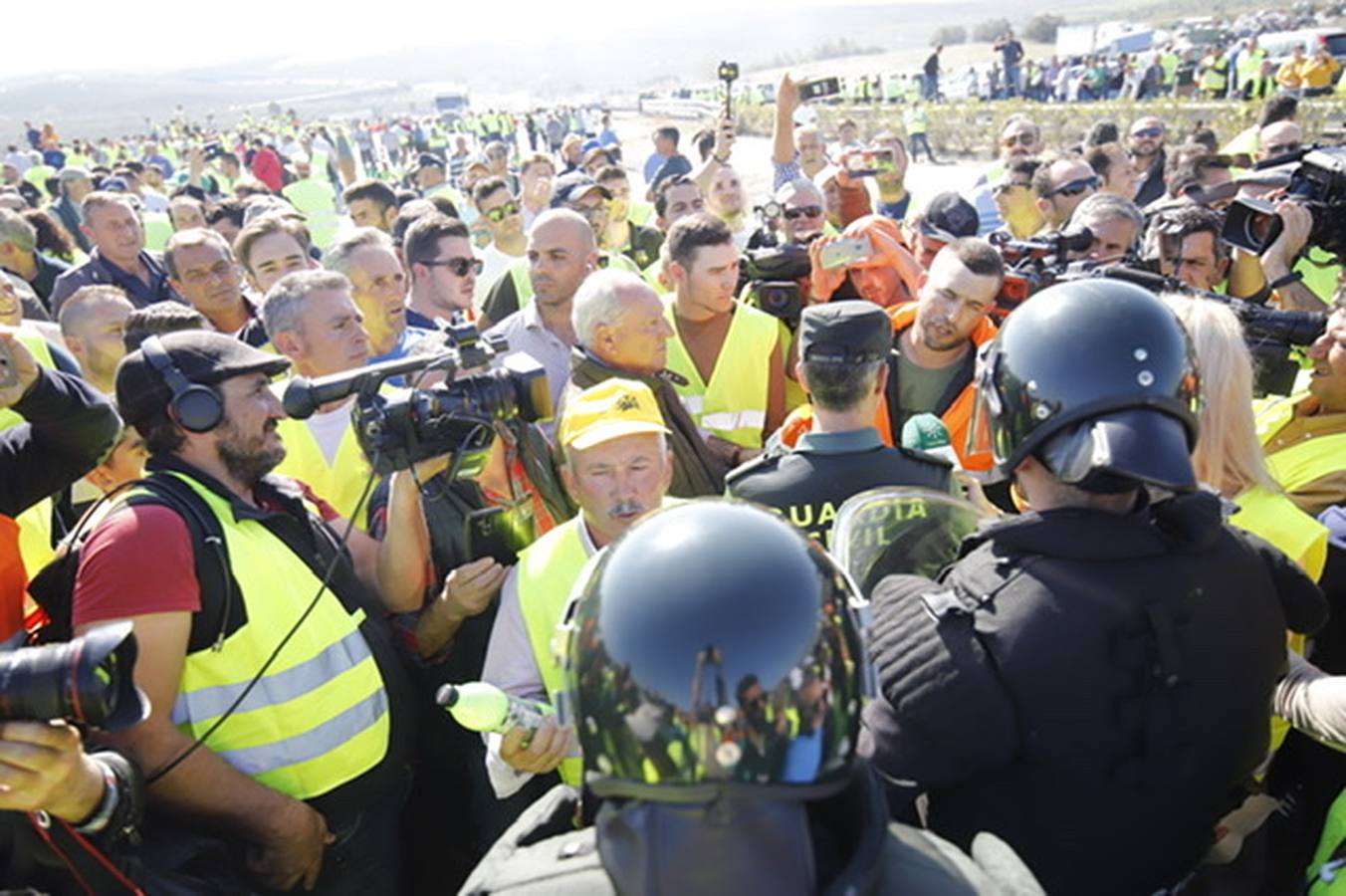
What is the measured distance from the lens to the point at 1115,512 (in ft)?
5.35

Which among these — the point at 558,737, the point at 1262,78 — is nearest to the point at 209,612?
the point at 558,737

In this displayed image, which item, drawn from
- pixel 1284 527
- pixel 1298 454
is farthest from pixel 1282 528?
pixel 1298 454

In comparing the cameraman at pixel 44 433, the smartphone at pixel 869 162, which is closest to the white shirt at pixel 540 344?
the cameraman at pixel 44 433

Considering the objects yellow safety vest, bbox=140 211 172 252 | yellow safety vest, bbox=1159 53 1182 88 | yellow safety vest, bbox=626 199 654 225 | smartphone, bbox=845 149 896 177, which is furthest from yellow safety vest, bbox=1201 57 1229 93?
yellow safety vest, bbox=140 211 172 252

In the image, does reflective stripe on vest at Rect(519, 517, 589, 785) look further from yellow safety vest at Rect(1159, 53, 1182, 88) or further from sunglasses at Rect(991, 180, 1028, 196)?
yellow safety vest at Rect(1159, 53, 1182, 88)

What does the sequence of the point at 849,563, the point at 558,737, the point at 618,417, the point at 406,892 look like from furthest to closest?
the point at 406,892 < the point at 618,417 < the point at 558,737 < the point at 849,563

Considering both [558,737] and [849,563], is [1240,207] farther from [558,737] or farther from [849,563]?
[558,737]

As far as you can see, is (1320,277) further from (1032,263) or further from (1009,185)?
(1032,263)

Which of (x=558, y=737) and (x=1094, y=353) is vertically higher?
(x=1094, y=353)

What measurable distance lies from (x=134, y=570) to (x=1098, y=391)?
Result: 6.68 feet

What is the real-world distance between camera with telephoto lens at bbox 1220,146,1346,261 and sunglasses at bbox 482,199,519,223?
510cm

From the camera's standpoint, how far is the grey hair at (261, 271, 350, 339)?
3.68m

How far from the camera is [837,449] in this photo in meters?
2.62

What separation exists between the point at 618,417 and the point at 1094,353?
1.33 m
